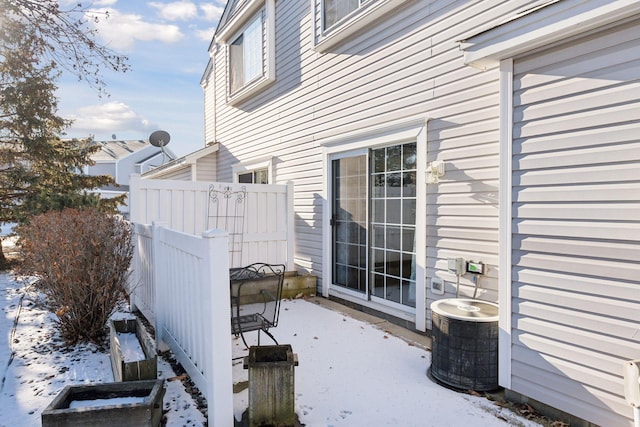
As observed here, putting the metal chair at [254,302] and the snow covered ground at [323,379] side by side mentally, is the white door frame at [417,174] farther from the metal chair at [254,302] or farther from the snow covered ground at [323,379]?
the metal chair at [254,302]

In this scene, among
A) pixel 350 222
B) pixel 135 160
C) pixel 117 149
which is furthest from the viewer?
pixel 117 149

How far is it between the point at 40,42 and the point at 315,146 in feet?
11.8

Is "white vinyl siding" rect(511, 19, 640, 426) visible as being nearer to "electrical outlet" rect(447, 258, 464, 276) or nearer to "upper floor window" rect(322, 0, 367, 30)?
"electrical outlet" rect(447, 258, 464, 276)

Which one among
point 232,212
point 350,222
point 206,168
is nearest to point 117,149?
point 206,168

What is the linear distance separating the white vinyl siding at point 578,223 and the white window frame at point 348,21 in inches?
89.3

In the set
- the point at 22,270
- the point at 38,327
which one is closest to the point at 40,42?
the point at 22,270

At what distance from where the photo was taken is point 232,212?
570cm

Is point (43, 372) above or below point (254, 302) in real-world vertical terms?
below

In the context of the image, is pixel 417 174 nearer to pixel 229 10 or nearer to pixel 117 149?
pixel 229 10

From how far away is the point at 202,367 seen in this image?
254cm

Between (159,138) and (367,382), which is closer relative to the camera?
(367,382)

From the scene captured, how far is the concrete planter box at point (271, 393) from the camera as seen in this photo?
226cm

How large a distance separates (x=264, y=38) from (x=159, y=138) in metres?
5.63

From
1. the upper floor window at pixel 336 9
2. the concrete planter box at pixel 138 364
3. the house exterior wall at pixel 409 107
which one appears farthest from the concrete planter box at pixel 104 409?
the upper floor window at pixel 336 9
